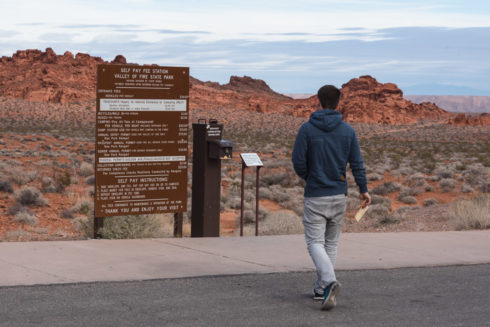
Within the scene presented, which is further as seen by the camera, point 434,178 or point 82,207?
point 434,178

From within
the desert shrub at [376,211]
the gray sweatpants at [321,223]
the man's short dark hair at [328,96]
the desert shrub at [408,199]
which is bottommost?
the desert shrub at [408,199]

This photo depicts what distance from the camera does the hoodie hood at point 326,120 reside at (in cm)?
634

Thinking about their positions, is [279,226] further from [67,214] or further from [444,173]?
[444,173]

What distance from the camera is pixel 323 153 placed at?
635 cm

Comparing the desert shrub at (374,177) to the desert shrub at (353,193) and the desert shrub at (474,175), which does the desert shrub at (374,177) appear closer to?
the desert shrub at (474,175)

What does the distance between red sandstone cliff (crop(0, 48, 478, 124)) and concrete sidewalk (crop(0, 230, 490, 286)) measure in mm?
95517

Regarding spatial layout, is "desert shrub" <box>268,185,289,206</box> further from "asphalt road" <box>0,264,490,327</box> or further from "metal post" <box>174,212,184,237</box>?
"asphalt road" <box>0,264,490,327</box>

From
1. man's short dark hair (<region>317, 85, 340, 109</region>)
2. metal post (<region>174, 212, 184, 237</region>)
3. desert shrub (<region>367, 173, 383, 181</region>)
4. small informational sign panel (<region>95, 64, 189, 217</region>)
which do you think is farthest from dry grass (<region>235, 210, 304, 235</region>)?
desert shrub (<region>367, 173, 383, 181</region>)

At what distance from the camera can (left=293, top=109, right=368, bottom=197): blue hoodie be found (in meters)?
6.33

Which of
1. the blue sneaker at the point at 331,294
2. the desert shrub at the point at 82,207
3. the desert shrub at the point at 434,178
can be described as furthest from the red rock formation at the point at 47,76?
the blue sneaker at the point at 331,294

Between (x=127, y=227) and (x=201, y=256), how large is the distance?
6.89 ft

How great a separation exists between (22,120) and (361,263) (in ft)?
244

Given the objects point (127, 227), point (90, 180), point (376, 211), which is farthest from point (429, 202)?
point (127, 227)

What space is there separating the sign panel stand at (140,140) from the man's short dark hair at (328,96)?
4.28 m
